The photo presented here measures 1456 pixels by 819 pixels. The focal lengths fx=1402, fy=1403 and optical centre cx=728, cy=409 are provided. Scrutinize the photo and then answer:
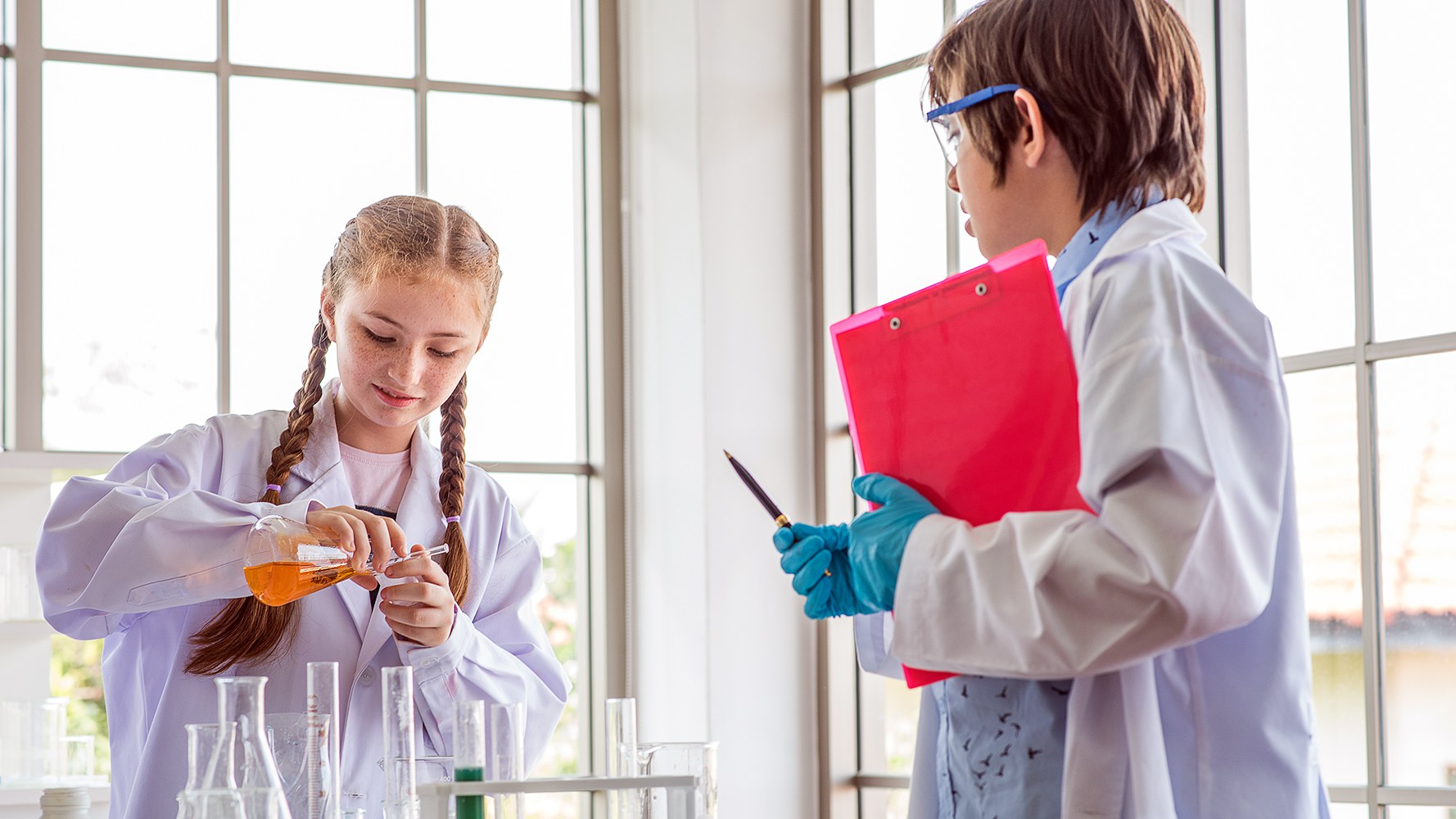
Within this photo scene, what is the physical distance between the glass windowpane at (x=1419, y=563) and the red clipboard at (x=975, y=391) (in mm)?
1238

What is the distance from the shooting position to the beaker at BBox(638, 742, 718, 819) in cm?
114

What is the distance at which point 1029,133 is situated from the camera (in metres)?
1.22

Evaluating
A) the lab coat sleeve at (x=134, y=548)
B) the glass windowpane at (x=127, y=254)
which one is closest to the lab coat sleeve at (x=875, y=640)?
the lab coat sleeve at (x=134, y=548)

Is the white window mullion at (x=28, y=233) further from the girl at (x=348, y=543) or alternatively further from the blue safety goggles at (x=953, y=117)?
the blue safety goggles at (x=953, y=117)

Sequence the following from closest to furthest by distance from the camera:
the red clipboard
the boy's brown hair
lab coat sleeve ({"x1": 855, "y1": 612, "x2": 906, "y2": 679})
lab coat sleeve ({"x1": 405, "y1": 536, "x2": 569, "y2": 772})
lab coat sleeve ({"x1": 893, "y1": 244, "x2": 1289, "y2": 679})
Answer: lab coat sleeve ({"x1": 893, "y1": 244, "x2": 1289, "y2": 679})
the red clipboard
the boy's brown hair
lab coat sleeve ({"x1": 855, "y1": 612, "x2": 906, "y2": 679})
lab coat sleeve ({"x1": 405, "y1": 536, "x2": 569, "y2": 772})

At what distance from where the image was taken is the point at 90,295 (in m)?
3.06

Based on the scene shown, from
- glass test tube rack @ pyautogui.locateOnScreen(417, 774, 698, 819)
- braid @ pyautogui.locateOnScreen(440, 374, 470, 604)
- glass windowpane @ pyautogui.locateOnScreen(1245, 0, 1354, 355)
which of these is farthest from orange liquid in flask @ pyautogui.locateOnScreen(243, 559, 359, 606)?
glass windowpane @ pyautogui.locateOnScreen(1245, 0, 1354, 355)

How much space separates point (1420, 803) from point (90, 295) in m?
2.73

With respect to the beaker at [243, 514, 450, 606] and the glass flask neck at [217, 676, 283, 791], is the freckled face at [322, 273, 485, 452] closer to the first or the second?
the beaker at [243, 514, 450, 606]

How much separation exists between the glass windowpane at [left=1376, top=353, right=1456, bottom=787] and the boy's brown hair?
1.05 m

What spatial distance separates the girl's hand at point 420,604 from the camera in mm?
1590

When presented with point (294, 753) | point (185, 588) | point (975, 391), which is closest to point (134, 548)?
point (185, 588)

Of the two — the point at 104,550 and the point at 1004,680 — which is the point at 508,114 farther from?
the point at 1004,680

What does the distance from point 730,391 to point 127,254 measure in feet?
4.48
